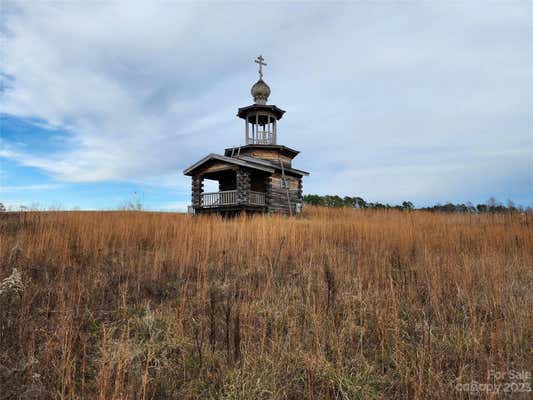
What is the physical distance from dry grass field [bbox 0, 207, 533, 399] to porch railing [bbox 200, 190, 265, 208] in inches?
435

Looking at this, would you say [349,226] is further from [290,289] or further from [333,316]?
[333,316]

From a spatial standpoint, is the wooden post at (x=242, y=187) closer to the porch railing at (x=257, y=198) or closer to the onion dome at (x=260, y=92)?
the porch railing at (x=257, y=198)

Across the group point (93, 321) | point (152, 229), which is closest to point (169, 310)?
point (93, 321)

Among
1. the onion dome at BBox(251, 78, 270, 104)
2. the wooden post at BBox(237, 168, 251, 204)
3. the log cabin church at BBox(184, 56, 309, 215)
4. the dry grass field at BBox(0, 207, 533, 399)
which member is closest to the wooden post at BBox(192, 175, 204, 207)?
the log cabin church at BBox(184, 56, 309, 215)

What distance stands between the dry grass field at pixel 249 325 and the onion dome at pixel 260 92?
18.7m

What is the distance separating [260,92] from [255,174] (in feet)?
23.5

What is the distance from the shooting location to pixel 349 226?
30.5ft

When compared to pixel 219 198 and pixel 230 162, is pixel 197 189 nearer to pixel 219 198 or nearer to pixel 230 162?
pixel 219 198

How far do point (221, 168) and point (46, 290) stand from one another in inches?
569

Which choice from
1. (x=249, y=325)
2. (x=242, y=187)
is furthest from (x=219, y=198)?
(x=249, y=325)

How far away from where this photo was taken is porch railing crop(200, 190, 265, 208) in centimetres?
1764

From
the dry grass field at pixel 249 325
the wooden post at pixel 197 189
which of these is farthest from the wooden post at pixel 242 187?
the dry grass field at pixel 249 325

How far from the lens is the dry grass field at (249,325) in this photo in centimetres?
228

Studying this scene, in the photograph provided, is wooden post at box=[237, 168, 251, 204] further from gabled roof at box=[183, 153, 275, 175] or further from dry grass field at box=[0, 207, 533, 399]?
dry grass field at box=[0, 207, 533, 399]
